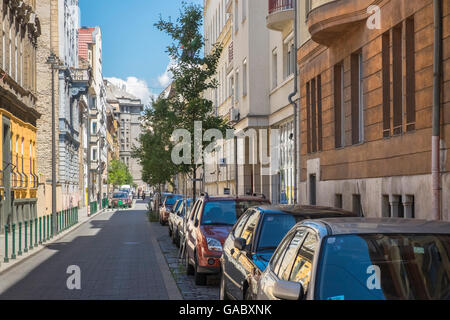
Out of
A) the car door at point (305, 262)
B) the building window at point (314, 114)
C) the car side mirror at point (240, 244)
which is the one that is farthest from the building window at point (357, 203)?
the car door at point (305, 262)

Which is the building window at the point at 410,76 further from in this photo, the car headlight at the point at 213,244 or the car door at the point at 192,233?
the car headlight at the point at 213,244

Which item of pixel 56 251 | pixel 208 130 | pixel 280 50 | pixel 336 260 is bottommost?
pixel 56 251

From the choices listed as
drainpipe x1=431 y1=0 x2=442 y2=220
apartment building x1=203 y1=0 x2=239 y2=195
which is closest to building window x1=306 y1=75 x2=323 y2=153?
drainpipe x1=431 y1=0 x2=442 y2=220

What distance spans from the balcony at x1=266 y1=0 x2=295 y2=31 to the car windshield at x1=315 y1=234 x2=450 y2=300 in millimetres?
21434

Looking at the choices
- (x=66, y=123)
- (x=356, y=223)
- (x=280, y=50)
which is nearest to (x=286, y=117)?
(x=280, y=50)

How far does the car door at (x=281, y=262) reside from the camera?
6316 millimetres

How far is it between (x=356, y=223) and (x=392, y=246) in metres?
0.43

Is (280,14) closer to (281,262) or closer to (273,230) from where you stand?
(273,230)

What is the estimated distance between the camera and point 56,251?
22.5m

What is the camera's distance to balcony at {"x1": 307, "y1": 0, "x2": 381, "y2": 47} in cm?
1767

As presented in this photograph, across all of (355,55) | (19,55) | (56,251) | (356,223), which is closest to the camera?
(356,223)
